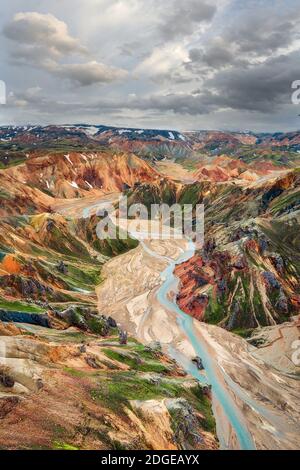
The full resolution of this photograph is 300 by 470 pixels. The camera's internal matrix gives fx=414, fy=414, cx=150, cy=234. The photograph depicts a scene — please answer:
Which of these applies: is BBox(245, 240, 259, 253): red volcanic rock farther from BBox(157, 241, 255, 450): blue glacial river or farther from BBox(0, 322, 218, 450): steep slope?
BBox(0, 322, 218, 450): steep slope

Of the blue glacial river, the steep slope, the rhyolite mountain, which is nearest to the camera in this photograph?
the steep slope

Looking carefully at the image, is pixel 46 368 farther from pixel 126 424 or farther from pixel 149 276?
pixel 149 276

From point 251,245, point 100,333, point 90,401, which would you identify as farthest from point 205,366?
point 251,245

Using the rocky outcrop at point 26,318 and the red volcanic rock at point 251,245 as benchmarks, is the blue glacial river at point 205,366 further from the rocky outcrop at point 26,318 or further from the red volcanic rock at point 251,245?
the rocky outcrop at point 26,318

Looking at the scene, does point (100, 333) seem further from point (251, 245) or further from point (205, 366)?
point (251, 245)

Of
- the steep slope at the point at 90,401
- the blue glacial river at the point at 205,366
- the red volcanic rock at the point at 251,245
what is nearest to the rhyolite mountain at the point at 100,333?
the steep slope at the point at 90,401

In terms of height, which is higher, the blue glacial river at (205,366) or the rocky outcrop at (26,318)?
the rocky outcrop at (26,318)

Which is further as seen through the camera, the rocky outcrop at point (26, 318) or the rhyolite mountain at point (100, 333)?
the rocky outcrop at point (26, 318)

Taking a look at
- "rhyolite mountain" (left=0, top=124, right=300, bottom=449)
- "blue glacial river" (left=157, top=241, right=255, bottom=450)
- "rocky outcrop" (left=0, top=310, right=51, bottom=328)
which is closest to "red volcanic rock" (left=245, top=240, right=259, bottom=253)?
"rhyolite mountain" (left=0, top=124, right=300, bottom=449)

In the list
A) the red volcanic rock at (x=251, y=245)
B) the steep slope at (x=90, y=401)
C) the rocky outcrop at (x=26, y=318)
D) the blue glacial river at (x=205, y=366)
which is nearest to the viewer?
the steep slope at (x=90, y=401)

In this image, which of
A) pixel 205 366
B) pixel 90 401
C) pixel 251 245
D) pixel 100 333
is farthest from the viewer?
pixel 251 245

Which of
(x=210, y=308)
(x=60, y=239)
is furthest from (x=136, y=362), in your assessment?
(x=60, y=239)
